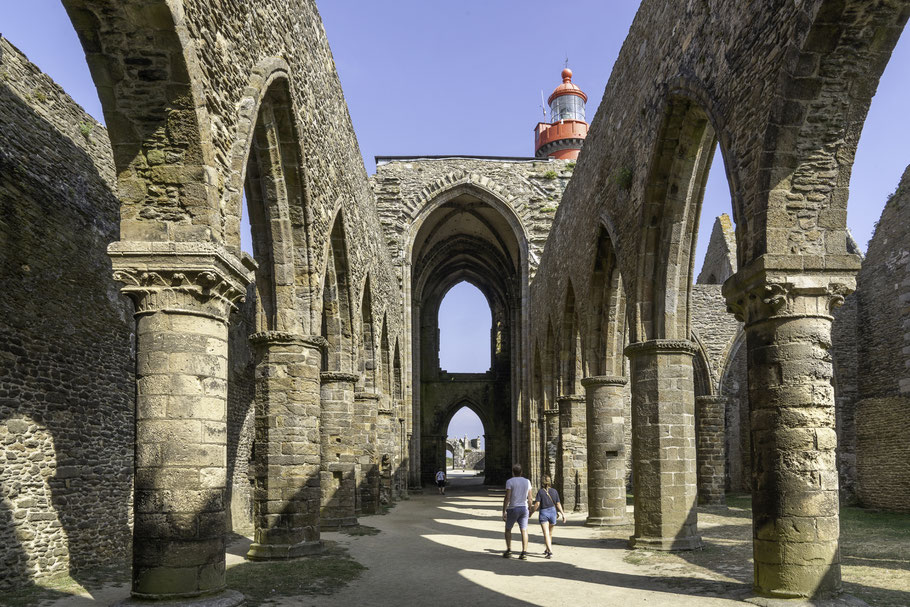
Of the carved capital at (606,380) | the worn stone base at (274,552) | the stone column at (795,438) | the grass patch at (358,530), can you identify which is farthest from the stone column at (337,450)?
the stone column at (795,438)

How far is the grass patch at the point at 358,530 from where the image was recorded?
40.9 feet

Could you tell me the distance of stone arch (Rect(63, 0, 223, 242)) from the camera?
519 cm

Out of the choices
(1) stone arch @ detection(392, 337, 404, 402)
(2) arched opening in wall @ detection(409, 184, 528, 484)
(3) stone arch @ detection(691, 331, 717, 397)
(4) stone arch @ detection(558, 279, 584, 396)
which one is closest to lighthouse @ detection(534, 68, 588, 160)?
(2) arched opening in wall @ detection(409, 184, 528, 484)

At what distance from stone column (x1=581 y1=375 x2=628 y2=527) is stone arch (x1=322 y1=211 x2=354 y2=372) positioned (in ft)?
13.8

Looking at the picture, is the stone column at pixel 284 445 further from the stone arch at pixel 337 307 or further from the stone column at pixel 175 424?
the stone column at pixel 175 424

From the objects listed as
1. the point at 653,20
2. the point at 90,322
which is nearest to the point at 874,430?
the point at 653,20

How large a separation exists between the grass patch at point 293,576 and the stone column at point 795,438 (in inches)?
159

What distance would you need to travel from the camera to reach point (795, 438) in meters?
5.94

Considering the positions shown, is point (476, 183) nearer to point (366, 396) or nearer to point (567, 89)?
point (366, 396)

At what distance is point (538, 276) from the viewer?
22844mm

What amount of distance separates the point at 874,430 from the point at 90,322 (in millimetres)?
15984

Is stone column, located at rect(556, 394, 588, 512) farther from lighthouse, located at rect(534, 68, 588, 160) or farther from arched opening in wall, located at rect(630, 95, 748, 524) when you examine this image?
lighthouse, located at rect(534, 68, 588, 160)

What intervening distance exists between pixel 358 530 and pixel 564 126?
105 feet

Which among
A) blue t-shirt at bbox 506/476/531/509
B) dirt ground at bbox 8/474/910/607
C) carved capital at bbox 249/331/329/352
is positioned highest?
carved capital at bbox 249/331/329/352
